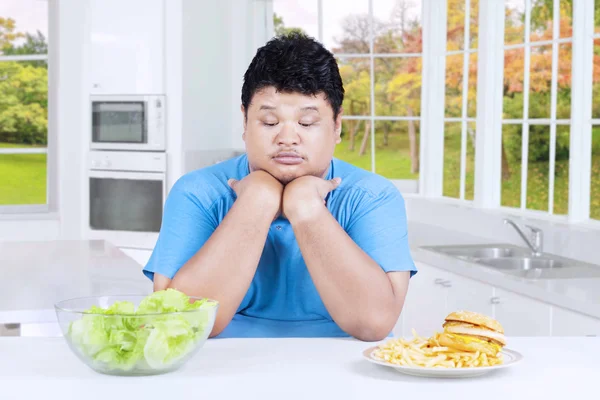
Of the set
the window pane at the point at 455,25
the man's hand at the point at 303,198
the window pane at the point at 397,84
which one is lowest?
the man's hand at the point at 303,198

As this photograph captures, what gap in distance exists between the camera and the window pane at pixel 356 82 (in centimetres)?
578

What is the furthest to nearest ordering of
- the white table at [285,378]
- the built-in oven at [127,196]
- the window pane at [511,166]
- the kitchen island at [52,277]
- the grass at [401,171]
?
1. the window pane at [511,166]
2. the grass at [401,171]
3. the built-in oven at [127,196]
4. the kitchen island at [52,277]
5. the white table at [285,378]

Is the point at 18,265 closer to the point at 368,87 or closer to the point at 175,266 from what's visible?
the point at 175,266

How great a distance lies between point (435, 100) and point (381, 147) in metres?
1.93

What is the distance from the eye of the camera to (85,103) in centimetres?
535

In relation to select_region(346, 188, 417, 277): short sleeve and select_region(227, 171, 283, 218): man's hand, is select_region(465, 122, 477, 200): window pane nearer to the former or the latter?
select_region(346, 188, 417, 277): short sleeve

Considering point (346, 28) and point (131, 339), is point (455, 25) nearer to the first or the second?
point (346, 28)

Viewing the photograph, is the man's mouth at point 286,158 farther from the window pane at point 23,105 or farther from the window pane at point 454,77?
the window pane at point 23,105

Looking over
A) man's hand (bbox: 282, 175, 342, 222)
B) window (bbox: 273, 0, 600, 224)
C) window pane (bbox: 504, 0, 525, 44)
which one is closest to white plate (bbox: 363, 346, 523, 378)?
man's hand (bbox: 282, 175, 342, 222)

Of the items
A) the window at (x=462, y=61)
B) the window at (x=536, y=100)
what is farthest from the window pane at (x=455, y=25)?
the window at (x=536, y=100)

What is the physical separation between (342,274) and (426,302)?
6.59ft

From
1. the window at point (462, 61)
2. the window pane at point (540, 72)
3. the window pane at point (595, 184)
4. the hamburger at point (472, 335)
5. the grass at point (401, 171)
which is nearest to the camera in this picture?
the hamburger at point (472, 335)

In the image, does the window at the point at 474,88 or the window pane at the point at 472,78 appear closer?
the window at the point at 474,88

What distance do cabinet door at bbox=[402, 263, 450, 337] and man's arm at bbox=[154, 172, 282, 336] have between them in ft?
6.01
